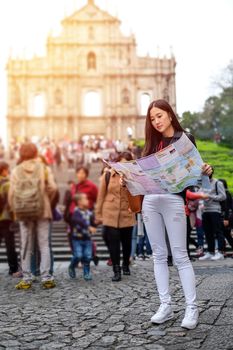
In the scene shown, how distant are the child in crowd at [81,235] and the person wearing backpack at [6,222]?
916mm

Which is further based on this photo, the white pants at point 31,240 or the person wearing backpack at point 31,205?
the white pants at point 31,240

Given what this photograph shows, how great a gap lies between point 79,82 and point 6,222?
147ft

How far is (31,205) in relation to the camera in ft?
19.1

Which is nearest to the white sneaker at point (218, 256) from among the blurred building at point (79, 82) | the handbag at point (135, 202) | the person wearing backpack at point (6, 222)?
the person wearing backpack at point (6, 222)

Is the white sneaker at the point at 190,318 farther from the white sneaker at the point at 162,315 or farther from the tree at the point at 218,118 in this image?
the tree at the point at 218,118

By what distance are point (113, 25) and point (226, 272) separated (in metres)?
49.6

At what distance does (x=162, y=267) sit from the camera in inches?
149

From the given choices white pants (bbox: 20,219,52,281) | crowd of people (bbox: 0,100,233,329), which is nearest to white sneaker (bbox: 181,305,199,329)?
crowd of people (bbox: 0,100,233,329)

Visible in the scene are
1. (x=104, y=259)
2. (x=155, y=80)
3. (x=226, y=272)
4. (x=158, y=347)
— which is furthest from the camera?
(x=155, y=80)

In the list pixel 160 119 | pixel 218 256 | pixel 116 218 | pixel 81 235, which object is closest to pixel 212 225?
pixel 218 256

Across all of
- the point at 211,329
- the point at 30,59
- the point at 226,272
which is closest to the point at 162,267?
the point at 211,329

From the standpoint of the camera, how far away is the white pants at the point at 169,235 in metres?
3.63

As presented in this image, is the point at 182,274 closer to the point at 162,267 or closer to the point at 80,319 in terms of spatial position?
the point at 162,267

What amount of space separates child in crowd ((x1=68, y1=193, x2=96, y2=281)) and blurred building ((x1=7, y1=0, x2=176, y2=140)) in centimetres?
4222
